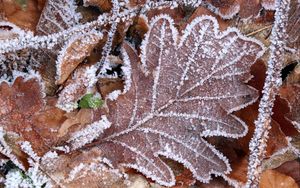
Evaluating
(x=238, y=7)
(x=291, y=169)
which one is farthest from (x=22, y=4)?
(x=291, y=169)

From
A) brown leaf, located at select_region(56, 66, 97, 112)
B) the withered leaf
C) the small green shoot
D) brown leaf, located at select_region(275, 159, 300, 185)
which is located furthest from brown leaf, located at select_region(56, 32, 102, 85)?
brown leaf, located at select_region(275, 159, 300, 185)

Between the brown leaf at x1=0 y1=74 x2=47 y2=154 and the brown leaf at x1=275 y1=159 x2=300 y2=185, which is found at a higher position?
the brown leaf at x1=0 y1=74 x2=47 y2=154

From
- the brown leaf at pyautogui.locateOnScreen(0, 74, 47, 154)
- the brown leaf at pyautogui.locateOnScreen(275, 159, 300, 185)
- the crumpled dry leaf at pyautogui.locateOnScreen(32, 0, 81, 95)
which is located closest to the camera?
the brown leaf at pyautogui.locateOnScreen(0, 74, 47, 154)

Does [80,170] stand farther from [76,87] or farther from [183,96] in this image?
[183,96]

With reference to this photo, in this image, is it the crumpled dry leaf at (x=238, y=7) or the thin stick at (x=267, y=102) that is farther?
the crumpled dry leaf at (x=238, y=7)

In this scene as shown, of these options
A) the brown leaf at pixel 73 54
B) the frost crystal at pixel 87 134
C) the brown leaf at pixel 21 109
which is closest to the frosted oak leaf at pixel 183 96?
the frost crystal at pixel 87 134

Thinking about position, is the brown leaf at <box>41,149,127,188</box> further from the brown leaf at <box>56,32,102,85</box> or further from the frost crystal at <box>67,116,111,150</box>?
the brown leaf at <box>56,32,102,85</box>

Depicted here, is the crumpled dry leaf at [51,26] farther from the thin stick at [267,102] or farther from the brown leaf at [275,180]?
the brown leaf at [275,180]
